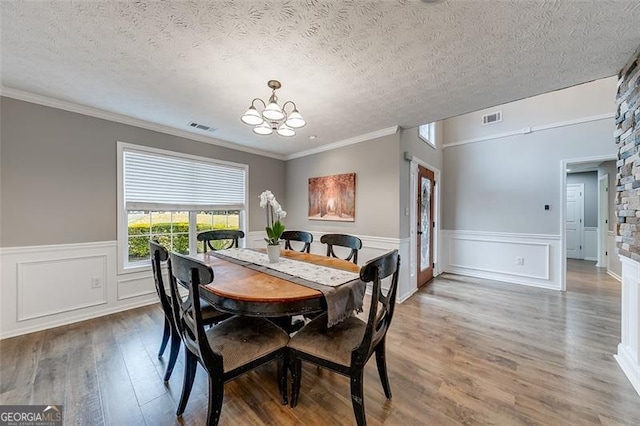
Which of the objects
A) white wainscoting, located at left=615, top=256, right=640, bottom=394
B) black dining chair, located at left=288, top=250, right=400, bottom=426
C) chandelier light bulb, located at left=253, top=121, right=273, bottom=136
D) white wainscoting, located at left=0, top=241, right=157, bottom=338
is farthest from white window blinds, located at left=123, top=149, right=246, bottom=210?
white wainscoting, located at left=615, top=256, right=640, bottom=394

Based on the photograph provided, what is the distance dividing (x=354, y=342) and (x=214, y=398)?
0.82m

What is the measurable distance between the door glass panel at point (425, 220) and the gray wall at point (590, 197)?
498 centimetres

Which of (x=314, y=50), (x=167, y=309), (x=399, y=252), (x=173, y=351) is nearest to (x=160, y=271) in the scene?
(x=167, y=309)

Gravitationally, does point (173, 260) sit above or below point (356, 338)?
above

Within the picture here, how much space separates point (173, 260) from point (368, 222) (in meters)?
2.78

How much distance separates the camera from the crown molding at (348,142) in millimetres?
3426

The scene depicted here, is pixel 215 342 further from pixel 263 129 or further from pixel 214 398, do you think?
pixel 263 129

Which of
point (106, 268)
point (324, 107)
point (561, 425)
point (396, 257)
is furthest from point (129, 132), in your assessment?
point (561, 425)

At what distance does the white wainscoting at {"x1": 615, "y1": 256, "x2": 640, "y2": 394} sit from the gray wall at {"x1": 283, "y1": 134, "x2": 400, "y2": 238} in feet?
6.63

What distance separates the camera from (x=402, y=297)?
11.3 feet

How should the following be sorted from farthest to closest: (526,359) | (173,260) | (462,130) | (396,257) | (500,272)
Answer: (462,130)
(500,272)
(526,359)
(396,257)
(173,260)

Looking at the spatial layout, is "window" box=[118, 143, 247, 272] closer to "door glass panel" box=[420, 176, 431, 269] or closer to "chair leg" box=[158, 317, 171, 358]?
"chair leg" box=[158, 317, 171, 358]

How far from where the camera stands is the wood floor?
4.95 feet

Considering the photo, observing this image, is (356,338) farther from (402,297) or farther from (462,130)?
(462,130)
